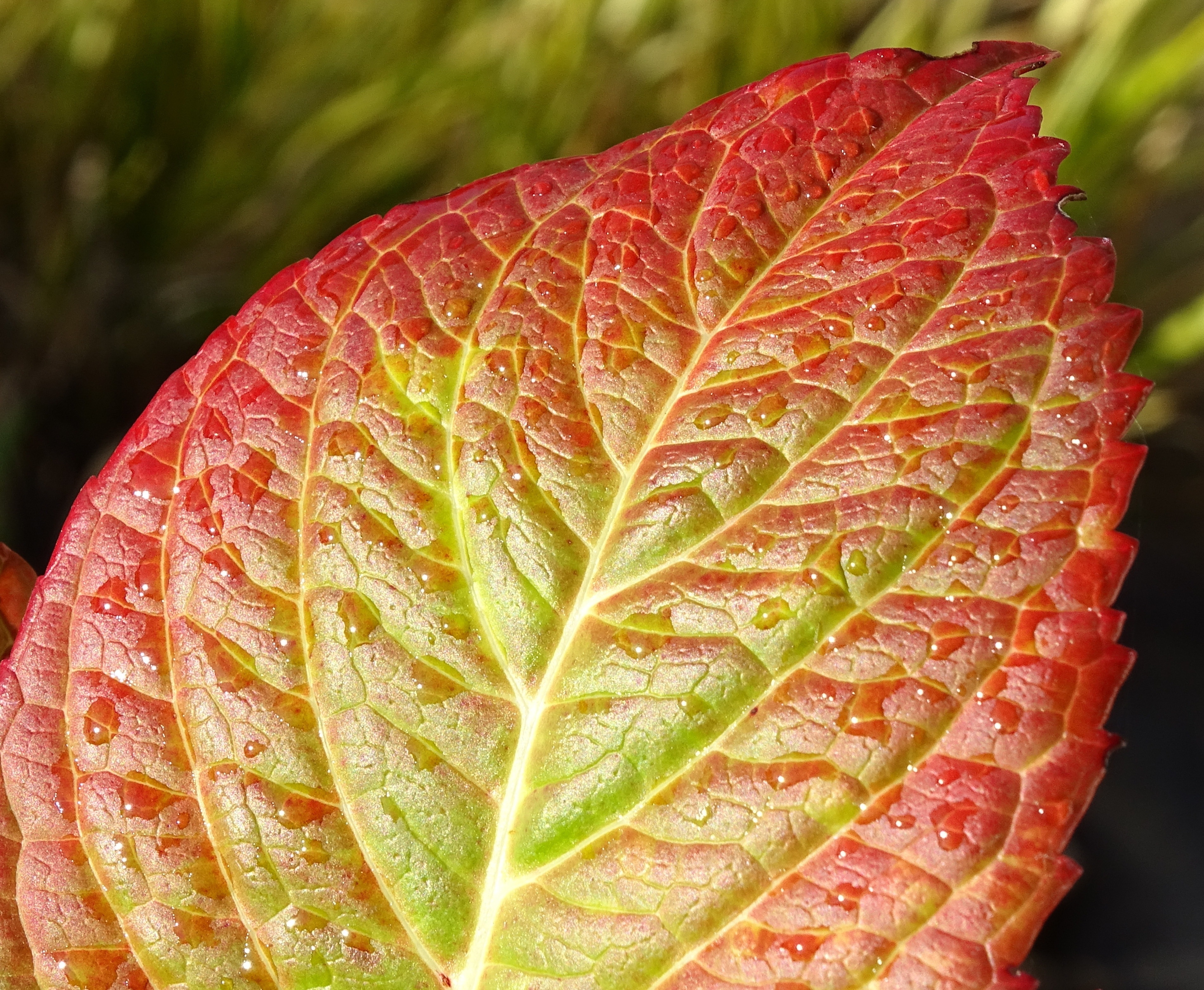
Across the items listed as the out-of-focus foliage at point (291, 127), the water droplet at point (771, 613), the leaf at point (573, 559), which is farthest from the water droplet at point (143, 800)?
the out-of-focus foliage at point (291, 127)

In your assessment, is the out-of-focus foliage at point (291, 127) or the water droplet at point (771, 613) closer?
the water droplet at point (771, 613)

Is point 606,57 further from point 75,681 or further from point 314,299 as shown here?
point 75,681

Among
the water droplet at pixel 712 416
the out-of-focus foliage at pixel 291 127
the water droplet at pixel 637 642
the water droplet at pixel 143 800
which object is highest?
the out-of-focus foliage at pixel 291 127

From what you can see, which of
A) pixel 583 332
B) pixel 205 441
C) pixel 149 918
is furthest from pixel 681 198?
pixel 149 918

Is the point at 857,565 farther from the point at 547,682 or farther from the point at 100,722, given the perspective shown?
the point at 100,722

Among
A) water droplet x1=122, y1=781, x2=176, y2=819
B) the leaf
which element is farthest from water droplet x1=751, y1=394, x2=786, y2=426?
water droplet x1=122, y1=781, x2=176, y2=819

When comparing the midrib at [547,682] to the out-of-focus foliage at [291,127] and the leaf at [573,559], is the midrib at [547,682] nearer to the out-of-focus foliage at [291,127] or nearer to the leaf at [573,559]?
the leaf at [573,559]

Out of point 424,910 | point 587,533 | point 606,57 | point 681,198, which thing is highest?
point 606,57

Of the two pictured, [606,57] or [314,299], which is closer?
Result: [314,299]
